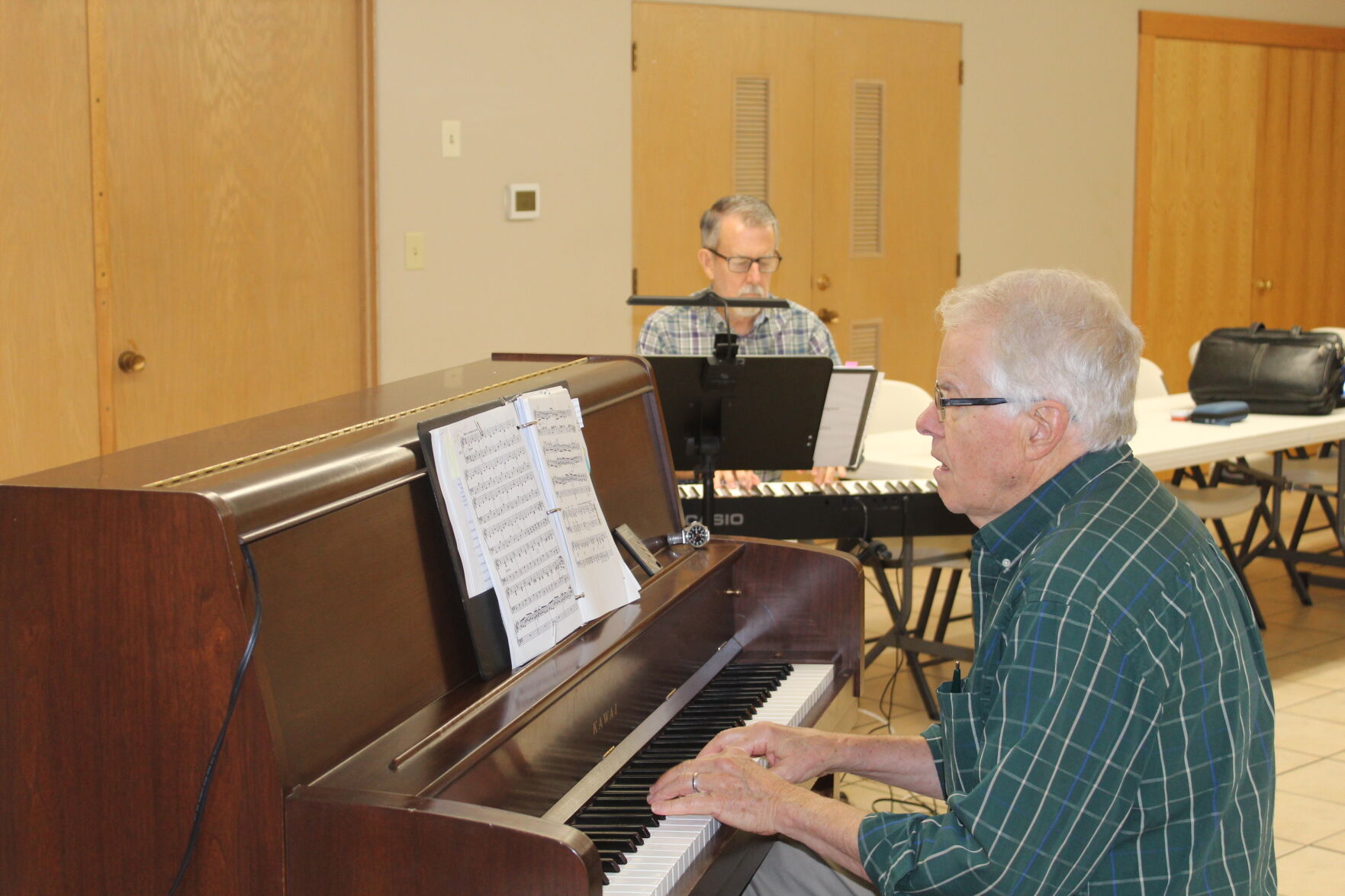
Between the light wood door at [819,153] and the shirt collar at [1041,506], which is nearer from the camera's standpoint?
the shirt collar at [1041,506]

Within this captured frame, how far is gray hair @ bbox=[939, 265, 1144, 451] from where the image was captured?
153cm

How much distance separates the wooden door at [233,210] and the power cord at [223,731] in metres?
2.99

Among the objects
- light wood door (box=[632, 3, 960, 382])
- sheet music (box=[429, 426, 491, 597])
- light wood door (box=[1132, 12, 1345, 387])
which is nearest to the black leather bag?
light wood door (box=[632, 3, 960, 382])

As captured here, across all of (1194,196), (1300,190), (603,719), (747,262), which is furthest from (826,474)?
(1300,190)

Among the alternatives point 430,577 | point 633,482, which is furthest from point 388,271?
point 430,577

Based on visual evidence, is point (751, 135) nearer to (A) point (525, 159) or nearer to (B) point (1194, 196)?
(A) point (525, 159)

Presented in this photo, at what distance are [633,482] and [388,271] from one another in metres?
2.77

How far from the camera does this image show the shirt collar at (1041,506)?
1.56 m

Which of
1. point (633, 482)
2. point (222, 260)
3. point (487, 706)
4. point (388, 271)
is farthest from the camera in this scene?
point (388, 271)

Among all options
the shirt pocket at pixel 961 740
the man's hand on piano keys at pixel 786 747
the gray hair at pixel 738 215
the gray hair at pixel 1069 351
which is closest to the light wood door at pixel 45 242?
the gray hair at pixel 738 215

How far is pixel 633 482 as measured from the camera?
234cm

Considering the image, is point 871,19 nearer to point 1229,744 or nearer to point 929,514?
point 929,514

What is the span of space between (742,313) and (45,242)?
1.95 meters

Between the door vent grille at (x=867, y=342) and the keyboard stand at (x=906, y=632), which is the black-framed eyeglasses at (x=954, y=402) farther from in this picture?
the door vent grille at (x=867, y=342)
